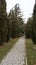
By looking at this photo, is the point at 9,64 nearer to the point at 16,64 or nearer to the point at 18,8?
the point at 16,64

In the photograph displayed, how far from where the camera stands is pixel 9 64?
41.6 ft

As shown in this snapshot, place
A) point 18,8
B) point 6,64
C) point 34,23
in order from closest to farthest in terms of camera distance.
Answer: point 6,64
point 34,23
point 18,8

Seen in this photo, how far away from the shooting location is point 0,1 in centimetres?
3078

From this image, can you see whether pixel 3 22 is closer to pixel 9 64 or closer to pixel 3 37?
pixel 3 37

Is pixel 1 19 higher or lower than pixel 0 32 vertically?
higher

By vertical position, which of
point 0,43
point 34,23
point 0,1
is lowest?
point 0,43

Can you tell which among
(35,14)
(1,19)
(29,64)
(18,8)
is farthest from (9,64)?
(18,8)

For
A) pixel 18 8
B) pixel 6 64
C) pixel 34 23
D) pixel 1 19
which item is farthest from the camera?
pixel 18 8

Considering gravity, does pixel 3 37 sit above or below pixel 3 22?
below

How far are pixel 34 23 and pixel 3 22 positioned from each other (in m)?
4.64

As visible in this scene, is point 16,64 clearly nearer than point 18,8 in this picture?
Yes

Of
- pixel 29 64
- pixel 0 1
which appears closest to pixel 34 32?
pixel 0 1

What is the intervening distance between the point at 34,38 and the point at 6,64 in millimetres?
19234

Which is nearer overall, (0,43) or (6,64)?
(6,64)
